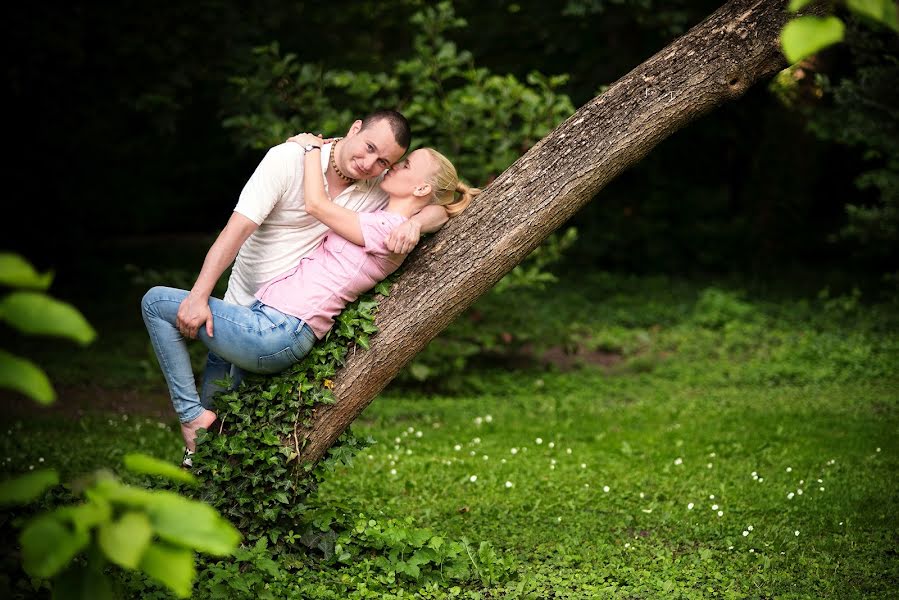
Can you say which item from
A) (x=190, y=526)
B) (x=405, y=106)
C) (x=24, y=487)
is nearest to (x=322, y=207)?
(x=24, y=487)

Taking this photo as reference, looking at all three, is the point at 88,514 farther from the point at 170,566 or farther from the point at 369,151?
the point at 369,151

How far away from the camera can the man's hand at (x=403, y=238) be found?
3904 mm

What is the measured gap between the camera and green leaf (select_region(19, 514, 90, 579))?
5.61 ft

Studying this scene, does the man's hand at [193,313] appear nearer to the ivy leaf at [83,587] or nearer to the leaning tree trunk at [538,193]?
the leaning tree trunk at [538,193]

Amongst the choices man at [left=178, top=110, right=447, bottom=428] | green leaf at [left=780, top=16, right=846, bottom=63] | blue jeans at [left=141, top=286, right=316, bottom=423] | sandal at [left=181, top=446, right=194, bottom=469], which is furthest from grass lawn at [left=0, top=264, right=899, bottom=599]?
green leaf at [left=780, top=16, right=846, bottom=63]

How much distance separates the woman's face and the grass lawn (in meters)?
1.63

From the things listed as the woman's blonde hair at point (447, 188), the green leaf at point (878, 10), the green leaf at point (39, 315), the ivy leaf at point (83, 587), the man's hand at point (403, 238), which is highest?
the woman's blonde hair at point (447, 188)

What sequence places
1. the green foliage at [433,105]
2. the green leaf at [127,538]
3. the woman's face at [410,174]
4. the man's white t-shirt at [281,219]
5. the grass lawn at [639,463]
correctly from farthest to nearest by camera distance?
the green foliage at [433,105]
the grass lawn at [639,463]
the woman's face at [410,174]
the man's white t-shirt at [281,219]
the green leaf at [127,538]

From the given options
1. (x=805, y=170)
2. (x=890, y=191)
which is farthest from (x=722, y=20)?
(x=805, y=170)

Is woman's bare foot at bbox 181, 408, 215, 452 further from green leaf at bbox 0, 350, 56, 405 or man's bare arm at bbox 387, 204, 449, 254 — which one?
green leaf at bbox 0, 350, 56, 405

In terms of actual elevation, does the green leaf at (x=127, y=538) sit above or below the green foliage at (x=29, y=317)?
below

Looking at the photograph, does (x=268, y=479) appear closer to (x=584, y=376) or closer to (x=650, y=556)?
(x=650, y=556)

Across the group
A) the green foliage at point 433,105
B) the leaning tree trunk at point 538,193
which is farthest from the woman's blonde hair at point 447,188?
the green foliage at point 433,105

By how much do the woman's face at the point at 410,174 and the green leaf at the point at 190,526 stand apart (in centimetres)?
255
